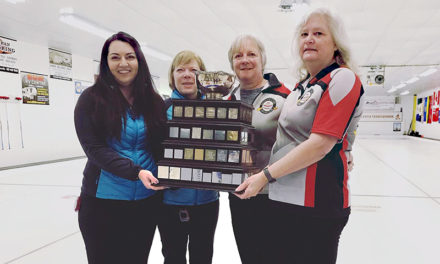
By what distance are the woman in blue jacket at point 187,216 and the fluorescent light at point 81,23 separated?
14.7ft

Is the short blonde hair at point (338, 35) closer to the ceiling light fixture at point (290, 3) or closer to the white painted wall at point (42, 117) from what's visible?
the ceiling light fixture at point (290, 3)

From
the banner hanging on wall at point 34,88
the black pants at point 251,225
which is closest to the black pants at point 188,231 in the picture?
the black pants at point 251,225

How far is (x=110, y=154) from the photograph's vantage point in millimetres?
1306

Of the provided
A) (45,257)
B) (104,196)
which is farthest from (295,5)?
(45,257)

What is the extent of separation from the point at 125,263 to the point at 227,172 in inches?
27.8

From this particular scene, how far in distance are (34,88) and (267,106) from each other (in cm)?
774

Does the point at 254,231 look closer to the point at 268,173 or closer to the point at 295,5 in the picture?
the point at 268,173

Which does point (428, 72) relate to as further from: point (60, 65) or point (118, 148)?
point (118, 148)

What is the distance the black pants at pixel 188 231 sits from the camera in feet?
5.10

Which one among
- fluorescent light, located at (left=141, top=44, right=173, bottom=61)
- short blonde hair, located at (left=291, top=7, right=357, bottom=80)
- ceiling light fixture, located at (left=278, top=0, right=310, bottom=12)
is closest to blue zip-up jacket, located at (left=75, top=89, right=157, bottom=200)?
short blonde hair, located at (left=291, top=7, right=357, bottom=80)

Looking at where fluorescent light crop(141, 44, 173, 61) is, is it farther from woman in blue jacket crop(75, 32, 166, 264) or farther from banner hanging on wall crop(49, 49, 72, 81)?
woman in blue jacket crop(75, 32, 166, 264)

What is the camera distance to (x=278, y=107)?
142 centimetres

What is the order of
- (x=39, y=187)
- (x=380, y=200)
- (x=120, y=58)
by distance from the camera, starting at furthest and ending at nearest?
(x=39, y=187), (x=380, y=200), (x=120, y=58)

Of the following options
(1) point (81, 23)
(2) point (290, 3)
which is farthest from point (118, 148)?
(1) point (81, 23)
